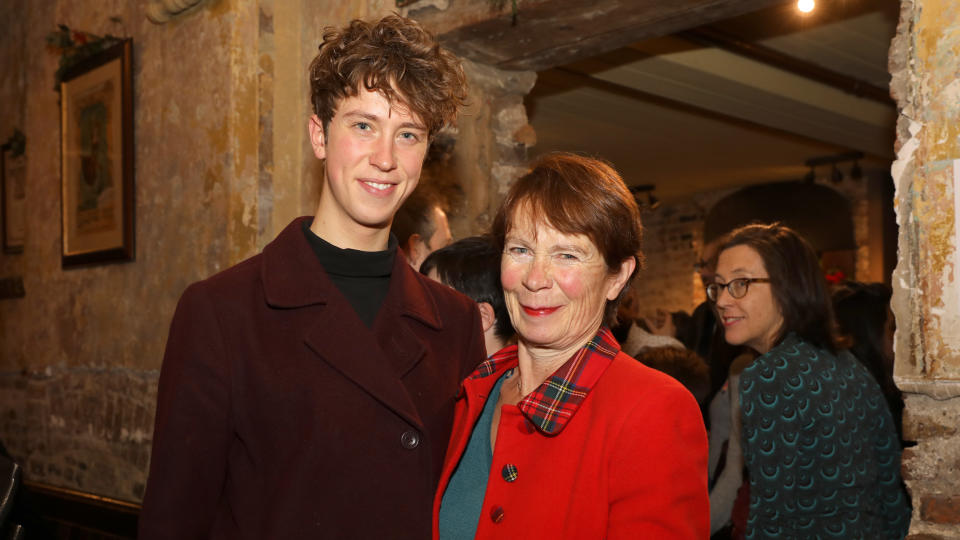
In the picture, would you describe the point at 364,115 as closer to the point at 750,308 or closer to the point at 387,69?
the point at 387,69

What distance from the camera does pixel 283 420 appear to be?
1.53 meters

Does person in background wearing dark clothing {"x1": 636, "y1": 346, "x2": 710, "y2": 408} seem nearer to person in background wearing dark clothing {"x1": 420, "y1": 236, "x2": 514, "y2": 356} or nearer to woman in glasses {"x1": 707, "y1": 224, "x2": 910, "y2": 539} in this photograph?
woman in glasses {"x1": 707, "y1": 224, "x2": 910, "y2": 539}

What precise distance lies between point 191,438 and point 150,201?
277 cm

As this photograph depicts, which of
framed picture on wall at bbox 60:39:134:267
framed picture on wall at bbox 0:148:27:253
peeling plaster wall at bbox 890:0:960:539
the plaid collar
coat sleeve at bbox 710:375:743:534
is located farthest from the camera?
framed picture on wall at bbox 0:148:27:253

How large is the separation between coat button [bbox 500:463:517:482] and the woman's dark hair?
57.1 inches

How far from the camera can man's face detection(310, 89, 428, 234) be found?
168cm

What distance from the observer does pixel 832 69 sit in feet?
20.5

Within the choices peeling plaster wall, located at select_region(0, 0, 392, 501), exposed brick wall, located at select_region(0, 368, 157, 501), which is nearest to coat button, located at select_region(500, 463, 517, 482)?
peeling plaster wall, located at select_region(0, 0, 392, 501)

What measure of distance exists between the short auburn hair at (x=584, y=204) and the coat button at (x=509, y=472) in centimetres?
41

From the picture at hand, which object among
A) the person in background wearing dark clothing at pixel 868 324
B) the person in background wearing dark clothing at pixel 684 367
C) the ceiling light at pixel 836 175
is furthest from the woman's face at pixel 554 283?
the ceiling light at pixel 836 175

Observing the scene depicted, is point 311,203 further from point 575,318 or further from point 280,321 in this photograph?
point 575,318

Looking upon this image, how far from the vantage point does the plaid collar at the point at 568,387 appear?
1.47 metres

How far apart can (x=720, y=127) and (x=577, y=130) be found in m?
1.39

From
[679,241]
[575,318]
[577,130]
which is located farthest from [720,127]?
[575,318]
